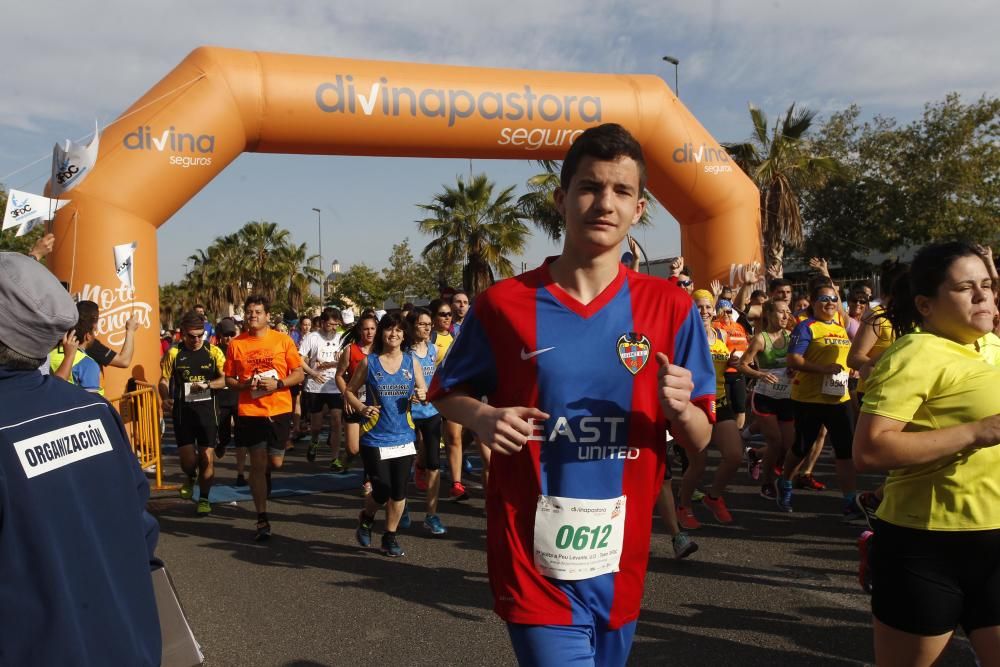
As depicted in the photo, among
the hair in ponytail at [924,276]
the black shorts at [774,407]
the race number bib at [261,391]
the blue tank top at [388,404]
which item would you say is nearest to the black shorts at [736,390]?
the black shorts at [774,407]

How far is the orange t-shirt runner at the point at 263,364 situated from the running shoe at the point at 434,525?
1.60 m

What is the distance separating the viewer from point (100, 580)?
1.77 metres

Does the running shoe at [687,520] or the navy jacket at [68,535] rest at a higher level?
the navy jacket at [68,535]

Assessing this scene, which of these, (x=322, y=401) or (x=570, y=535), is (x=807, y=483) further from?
(x=570, y=535)

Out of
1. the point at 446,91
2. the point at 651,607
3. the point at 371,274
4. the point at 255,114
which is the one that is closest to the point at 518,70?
the point at 446,91

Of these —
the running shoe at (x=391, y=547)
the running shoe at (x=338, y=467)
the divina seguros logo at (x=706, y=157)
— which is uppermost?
the divina seguros logo at (x=706, y=157)

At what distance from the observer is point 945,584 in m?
2.36

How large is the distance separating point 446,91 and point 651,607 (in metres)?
7.52

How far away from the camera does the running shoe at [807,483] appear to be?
762 cm

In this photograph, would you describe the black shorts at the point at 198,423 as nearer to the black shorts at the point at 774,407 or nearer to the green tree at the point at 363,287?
the black shorts at the point at 774,407

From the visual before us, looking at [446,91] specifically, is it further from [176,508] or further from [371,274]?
[371,274]

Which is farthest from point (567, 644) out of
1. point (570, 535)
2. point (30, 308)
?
point (30, 308)

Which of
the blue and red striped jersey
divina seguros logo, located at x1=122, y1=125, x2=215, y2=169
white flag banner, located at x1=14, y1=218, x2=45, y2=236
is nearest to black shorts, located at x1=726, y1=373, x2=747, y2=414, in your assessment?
the blue and red striped jersey

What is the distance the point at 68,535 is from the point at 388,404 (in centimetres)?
432
